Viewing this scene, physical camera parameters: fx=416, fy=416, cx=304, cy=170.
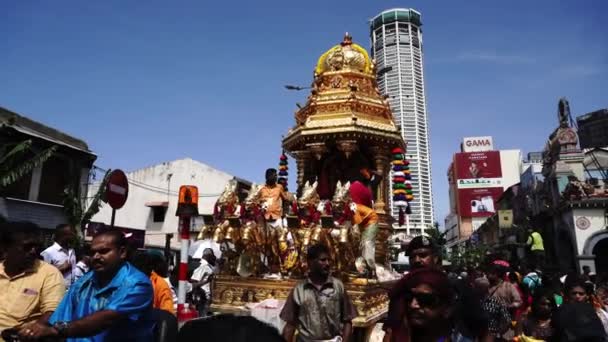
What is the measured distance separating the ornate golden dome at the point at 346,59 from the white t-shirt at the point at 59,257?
8646mm

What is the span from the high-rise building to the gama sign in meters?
16.5

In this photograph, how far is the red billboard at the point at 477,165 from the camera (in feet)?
233

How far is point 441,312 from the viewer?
2.53 meters

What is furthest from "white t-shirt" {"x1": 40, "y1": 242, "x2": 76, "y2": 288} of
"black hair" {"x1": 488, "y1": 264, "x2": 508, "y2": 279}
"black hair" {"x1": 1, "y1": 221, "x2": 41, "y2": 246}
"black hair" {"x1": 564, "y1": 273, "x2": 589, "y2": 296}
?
"black hair" {"x1": 564, "y1": 273, "x2": 589, "y2": 296}

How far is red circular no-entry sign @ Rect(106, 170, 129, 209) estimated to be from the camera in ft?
24.6

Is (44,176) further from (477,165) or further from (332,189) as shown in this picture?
(477,165)

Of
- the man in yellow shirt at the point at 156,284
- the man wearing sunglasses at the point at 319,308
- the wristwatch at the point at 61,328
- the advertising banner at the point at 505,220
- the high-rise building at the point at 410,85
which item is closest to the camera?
the wristwatch at the point at 61,328

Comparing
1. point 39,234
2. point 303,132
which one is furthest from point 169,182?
point 39,234

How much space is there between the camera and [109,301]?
269 centimetres

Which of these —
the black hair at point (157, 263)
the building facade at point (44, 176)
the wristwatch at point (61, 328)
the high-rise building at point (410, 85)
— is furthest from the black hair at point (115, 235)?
the high-rise building at point (410, 85)

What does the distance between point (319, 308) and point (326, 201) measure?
365 cm

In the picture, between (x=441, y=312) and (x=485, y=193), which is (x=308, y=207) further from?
(x=485, y=193)

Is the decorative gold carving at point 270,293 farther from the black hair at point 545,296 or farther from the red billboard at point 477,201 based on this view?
the red billboard at point 477,201

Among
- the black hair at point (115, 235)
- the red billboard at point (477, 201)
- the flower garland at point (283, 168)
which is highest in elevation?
the red billboard at point (477, 201)
